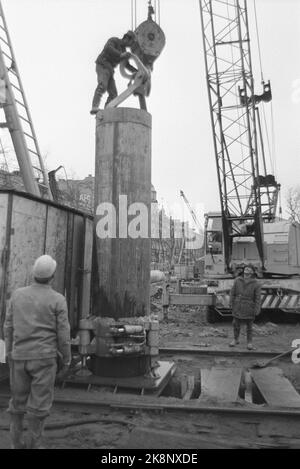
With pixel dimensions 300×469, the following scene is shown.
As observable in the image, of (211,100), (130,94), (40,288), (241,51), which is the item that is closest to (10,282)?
(40,288)

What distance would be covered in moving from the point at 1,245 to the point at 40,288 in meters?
1.65

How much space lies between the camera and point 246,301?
30.3ft

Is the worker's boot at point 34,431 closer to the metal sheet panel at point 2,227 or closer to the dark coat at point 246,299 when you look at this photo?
the metal sheet panel at point 2,227

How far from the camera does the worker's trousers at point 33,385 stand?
3861 millimetres

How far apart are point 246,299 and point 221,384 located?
10.5 ft

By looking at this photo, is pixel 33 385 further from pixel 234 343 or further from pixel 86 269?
pixel 234 343

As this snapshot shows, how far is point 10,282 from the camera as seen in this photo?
18.4ft

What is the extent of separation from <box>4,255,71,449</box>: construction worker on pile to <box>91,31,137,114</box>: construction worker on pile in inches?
141

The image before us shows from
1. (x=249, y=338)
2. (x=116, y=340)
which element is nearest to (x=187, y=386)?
(x=116, y=340)

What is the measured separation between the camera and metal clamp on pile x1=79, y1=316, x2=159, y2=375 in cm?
593

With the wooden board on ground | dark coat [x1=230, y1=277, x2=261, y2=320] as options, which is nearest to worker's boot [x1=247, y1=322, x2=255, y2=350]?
dark coat [x1=230, y1=277, x2=261, y2=320]

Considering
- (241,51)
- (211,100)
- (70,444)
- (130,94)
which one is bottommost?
(70,444)

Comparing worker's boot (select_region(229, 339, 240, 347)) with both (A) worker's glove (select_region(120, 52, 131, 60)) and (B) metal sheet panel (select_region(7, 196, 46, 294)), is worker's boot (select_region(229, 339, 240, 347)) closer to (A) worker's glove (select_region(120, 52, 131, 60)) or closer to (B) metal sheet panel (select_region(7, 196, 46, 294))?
(B) metal sheet panel (select_region(7, 196, 46, 294))

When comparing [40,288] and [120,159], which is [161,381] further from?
[120,159]
